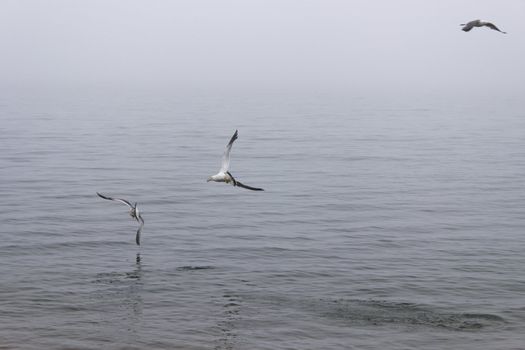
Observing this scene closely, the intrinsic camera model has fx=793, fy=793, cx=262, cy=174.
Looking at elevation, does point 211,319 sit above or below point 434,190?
below

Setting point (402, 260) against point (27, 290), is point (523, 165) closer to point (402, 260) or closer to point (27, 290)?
point (402, 260)

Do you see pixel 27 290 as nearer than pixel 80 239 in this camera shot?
Yes

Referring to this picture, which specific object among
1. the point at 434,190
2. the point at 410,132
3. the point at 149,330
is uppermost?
the point at 410,132

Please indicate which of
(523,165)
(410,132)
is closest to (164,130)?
(410,132)

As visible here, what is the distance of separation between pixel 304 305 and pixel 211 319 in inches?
157

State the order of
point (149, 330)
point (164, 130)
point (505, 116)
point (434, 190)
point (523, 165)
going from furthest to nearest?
1. point (505, 116)
2. point (164, 130)
3. point (523, 165)
4. point (434, 190)
5. point (149, 330)

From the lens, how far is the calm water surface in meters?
28.6

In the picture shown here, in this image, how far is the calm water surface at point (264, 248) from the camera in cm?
2861

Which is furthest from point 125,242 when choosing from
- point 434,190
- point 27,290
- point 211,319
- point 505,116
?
point 505,116

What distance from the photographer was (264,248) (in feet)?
134

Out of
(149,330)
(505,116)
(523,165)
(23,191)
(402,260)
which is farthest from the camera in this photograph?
(505,116)

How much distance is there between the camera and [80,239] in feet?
136

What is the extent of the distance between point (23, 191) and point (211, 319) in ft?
95.0

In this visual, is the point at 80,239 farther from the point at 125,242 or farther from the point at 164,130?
the point at 164,130
